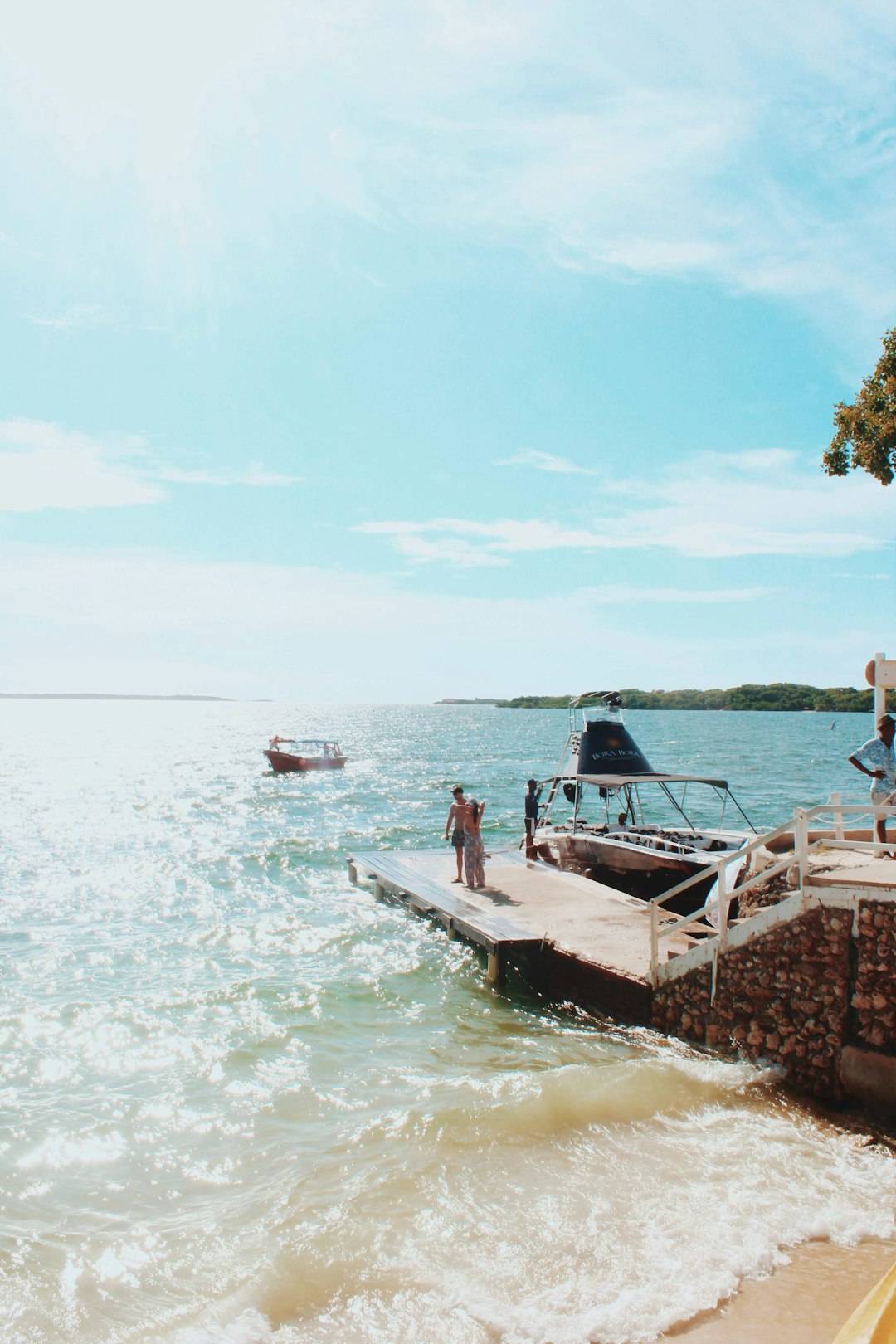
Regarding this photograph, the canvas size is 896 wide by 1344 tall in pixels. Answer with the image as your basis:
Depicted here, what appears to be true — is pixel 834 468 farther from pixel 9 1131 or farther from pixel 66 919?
pixel 66 919

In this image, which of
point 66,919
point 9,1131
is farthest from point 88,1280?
point 66,919

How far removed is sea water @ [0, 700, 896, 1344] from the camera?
6.54 metres

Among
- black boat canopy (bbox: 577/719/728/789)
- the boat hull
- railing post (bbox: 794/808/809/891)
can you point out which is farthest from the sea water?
the boat hull

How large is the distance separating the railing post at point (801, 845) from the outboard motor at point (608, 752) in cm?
1259

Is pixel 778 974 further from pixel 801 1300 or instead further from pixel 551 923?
pixel 551 923

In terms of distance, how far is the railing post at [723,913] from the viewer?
1021 cm

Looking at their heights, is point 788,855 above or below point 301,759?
above

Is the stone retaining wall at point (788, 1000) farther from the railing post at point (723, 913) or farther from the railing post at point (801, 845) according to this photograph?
the railing post at point (801, 845)

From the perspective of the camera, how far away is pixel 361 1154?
8781 millimetres

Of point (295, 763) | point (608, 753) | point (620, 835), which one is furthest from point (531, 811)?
point (295, 763)

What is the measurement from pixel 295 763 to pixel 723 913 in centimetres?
5582

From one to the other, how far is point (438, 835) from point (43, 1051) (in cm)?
2241

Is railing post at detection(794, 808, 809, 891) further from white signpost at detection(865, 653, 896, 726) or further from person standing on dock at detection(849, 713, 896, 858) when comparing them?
white signpost at detection(865, 653, 896, 726)

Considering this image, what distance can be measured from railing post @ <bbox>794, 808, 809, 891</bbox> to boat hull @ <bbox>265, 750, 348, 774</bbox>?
5583 centimetres
